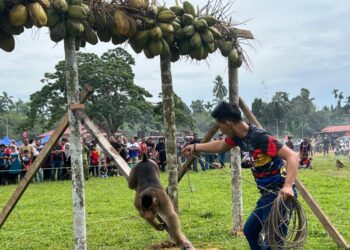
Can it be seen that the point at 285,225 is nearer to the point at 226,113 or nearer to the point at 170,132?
the point at 226,113

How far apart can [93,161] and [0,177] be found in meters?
4.22

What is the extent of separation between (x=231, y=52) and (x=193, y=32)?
112 cm

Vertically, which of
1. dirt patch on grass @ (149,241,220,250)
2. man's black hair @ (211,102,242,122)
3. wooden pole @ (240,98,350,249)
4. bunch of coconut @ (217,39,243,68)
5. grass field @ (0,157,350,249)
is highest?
bunch of coconut @ (217,39,243,68)

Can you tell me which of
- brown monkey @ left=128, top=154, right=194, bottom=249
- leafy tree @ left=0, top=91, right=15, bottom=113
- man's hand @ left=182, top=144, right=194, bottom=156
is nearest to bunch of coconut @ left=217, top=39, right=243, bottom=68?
man's hand @ left=182, top=144, right=194, bottom=156

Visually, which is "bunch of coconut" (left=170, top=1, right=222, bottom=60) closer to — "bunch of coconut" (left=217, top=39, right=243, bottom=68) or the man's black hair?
"bunch of coconut" (left=217, top=39, right=243, bottom=68)

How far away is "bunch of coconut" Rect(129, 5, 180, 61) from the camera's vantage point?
6.42 metres

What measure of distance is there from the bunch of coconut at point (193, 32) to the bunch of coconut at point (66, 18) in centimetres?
159

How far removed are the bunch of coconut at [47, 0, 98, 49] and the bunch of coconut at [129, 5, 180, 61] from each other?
84cm

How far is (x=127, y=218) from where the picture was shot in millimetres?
10539

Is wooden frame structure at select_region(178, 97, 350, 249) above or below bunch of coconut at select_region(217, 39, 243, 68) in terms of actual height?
below

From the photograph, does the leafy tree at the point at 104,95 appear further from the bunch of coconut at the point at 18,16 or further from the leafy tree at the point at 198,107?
the leafy tree at the point at 198,107

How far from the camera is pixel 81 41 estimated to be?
644 centimetres

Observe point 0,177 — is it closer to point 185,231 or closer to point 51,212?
point 51,212

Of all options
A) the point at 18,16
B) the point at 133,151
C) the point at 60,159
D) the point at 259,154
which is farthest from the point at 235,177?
the point at 133,151
